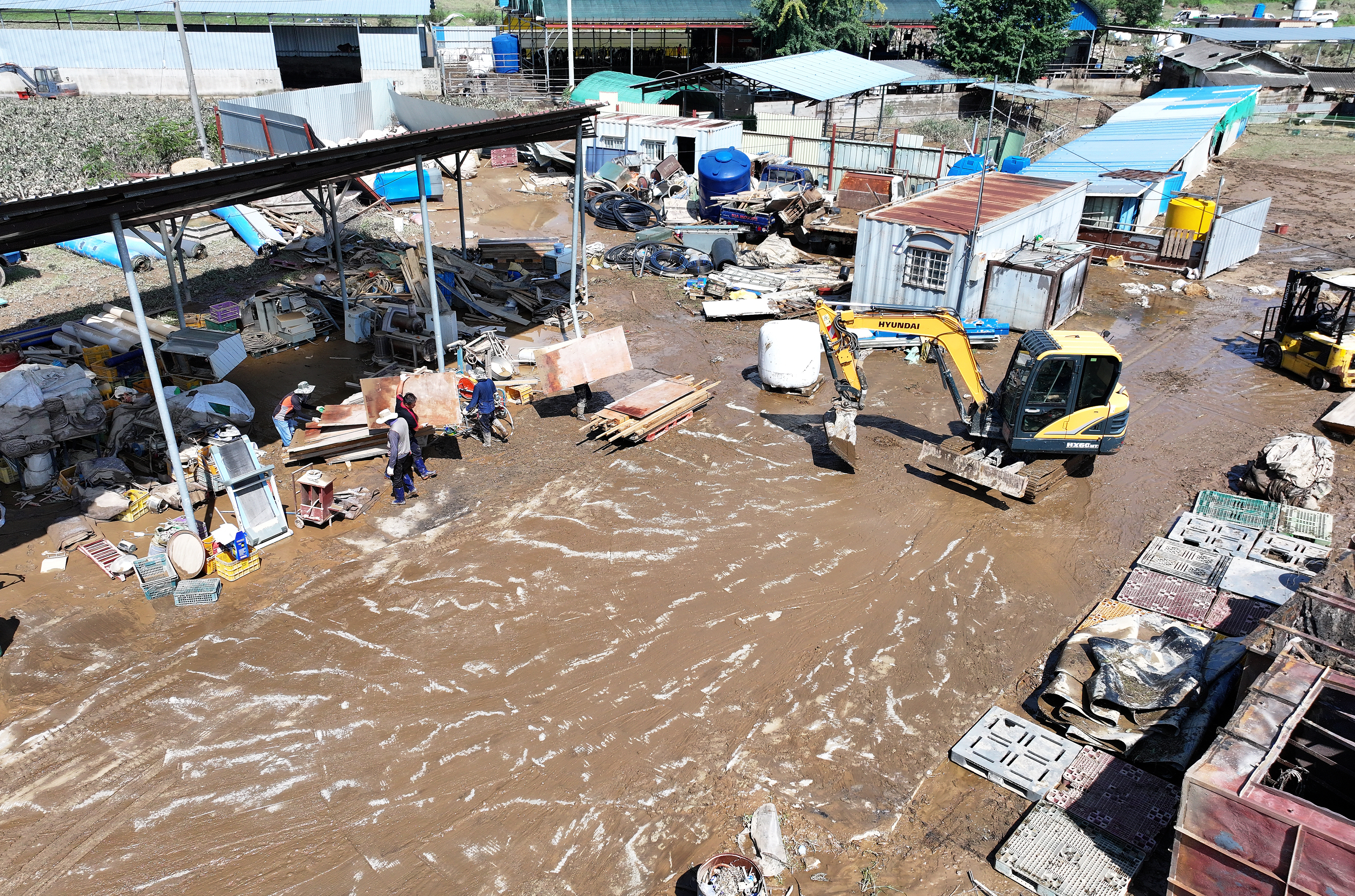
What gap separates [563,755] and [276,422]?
27.8ft

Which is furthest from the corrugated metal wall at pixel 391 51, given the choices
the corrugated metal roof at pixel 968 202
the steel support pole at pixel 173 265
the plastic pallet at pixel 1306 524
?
the plastic pallet at pixel 1306 524

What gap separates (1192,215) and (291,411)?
2415cm

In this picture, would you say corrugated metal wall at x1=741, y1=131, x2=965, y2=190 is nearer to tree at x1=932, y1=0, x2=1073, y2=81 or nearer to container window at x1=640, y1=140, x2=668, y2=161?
container window at x1=640, y1=140, x2=668, y2=161

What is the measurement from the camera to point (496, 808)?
800 centimetres

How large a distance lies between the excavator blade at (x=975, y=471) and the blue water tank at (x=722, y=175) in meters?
14.9

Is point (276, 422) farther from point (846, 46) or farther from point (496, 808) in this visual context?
point (846, 46)

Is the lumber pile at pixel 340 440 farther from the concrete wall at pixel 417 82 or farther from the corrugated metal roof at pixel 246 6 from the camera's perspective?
the corrugated metal roof at pixel 246 6

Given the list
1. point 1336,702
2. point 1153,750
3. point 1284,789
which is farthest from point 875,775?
point 1336,702

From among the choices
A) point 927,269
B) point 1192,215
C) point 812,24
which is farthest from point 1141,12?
point 927,269

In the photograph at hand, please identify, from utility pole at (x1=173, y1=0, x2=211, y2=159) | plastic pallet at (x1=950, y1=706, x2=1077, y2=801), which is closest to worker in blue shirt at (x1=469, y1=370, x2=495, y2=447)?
plastic pallet at (x1=950, y1=706, x2=1077, y2=801)

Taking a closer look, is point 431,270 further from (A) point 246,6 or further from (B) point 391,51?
(A) point 246,6

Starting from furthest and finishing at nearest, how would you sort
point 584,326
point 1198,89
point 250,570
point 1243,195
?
point 1198,89, point 1243,195, point 584,326, point 250,570

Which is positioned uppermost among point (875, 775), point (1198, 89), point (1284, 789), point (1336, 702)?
point (1198, 89)

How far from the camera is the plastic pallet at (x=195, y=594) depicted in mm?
10648
